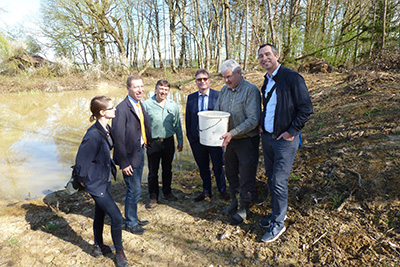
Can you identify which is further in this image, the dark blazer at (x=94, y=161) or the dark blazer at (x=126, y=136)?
the dark blazer at (x=126, y=136)

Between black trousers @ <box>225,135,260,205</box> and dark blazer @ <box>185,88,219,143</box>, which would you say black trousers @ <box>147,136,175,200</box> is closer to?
dark blazer @ <box>185,88,219,143</box>

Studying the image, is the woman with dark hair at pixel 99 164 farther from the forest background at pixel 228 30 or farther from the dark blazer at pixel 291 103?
the forest background at pixel 228 30

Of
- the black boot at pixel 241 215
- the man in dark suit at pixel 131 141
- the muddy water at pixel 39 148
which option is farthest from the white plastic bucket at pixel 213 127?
the muddy water at pixel 39 148

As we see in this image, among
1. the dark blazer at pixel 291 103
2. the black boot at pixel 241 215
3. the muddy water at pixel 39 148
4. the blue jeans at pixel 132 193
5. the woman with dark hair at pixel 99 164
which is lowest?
the muddy water at pixel 39 148

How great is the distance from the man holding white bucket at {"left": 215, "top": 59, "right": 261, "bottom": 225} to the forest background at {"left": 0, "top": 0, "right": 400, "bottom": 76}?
10.8 m

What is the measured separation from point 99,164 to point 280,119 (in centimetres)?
208

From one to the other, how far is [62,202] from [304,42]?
52.1ft

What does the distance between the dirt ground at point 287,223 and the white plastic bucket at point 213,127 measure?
1255mm

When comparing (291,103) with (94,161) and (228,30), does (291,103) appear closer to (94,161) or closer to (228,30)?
(94,161)

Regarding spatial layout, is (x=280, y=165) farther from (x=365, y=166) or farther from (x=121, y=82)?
(x=121, y=82)

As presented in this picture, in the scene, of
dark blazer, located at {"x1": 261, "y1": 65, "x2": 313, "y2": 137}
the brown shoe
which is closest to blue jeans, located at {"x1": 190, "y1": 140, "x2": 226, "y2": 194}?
the brown shoe

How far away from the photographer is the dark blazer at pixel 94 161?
2.44 m

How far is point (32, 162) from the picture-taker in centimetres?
672

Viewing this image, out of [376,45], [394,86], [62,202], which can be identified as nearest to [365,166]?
[394,86]
